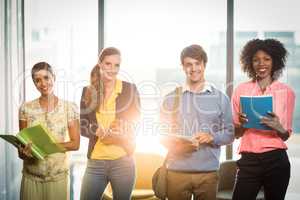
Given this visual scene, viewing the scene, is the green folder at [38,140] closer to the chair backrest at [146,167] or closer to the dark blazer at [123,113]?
the dark blazer at [123,113]

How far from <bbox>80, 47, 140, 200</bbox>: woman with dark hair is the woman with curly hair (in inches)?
26.2

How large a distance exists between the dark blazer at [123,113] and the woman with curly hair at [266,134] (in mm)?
636

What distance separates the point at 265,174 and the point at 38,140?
1.34 meters

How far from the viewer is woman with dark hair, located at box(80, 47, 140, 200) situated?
2.48 meters

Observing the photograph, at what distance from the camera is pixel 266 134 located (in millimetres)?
2363

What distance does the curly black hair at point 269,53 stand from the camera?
245cm

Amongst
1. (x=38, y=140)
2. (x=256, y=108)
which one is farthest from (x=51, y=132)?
(x=256, y=108)

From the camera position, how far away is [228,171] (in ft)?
12.1

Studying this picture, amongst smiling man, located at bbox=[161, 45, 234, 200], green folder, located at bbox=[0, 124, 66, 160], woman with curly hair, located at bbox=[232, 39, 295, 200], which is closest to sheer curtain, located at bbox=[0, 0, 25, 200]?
green folder, located at bbox=[0, 124, 66, 160]

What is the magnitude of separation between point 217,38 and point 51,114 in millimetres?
2065

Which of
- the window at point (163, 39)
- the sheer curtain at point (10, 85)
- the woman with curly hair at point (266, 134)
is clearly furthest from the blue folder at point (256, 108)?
the sheer curtain at point (10, 85)

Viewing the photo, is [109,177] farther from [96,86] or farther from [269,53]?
[269,53]

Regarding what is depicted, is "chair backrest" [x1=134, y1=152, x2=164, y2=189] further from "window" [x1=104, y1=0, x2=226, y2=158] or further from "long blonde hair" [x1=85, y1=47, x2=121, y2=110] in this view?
"long blonde hair" [x1=85, y1=47, x2=121, y2=110]

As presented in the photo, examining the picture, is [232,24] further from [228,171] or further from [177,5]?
[228,171]
